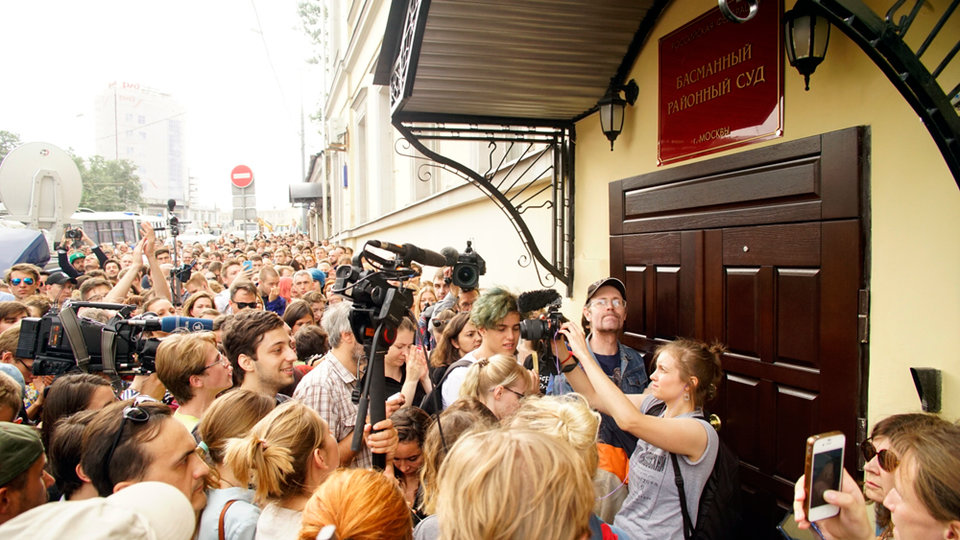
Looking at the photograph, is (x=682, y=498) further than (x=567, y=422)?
Yes

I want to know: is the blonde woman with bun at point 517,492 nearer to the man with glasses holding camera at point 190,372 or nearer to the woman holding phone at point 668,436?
the woman holding phone at point 668,436

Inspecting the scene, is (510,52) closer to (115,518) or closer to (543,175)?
(543,175)

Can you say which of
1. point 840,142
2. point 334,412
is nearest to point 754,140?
point 840,142

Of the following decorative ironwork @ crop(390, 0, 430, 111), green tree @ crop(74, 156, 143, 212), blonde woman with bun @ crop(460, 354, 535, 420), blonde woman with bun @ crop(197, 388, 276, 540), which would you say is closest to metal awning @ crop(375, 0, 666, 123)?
decorative ironwork @ crop(390, 0, 430, 111)

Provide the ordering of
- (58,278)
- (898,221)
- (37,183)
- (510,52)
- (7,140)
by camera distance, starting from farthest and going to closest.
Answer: (7,140), (37,183), (58,278), (510,52), (898,221)

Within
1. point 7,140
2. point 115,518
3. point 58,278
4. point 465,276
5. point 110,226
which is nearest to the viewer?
point 115,518

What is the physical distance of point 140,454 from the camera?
2061 mm

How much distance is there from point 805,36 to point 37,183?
1315 centimetres

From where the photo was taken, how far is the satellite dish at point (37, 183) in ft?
36.5

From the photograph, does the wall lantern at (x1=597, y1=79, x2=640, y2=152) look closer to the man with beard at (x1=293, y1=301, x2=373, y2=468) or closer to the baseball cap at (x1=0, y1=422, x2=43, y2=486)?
the man with beard at (x1=293, y1=301, x2=373, y2=468)

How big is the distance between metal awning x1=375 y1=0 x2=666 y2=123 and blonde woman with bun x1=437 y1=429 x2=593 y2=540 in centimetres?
303

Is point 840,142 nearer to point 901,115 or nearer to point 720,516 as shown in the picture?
point 901,115

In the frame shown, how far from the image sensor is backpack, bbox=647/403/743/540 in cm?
236

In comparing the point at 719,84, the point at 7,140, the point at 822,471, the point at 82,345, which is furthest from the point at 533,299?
the point at 7,140
